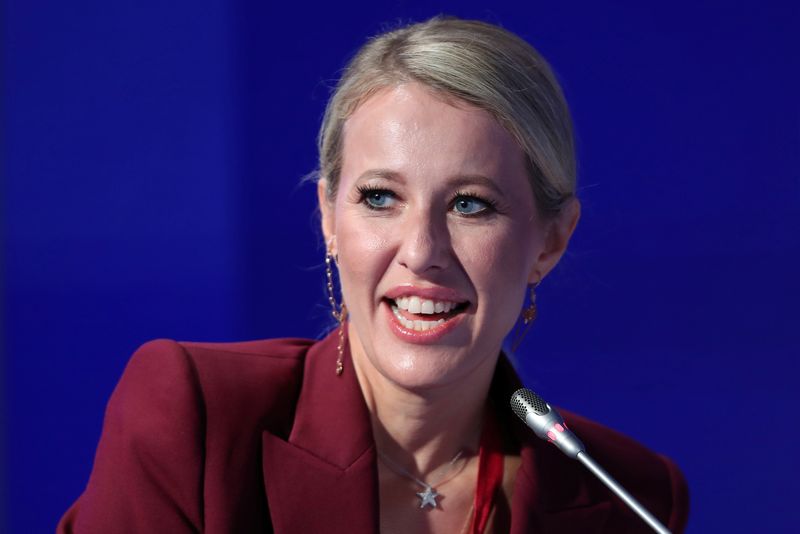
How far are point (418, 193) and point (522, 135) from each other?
18 cm

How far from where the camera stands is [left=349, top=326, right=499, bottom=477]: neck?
1.47 metres

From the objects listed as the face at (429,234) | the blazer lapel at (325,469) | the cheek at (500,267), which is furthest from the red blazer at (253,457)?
the cheek at (500,267)

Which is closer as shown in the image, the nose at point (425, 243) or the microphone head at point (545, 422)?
the microphone head at point (545, 422)

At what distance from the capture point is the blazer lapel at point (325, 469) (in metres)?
1.38

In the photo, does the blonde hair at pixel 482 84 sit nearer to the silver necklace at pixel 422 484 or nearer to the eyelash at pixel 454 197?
the eyelash at pixel 454 197

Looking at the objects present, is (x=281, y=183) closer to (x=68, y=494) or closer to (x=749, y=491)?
(x=68, y=494)

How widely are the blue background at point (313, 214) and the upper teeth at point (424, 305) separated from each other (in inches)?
28.5

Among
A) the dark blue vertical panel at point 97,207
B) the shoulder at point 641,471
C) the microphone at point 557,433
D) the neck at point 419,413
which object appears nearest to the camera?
the microphone at point 557,433

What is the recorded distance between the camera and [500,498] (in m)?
1.55

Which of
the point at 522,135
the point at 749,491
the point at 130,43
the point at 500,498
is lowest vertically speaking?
the point at 749,491

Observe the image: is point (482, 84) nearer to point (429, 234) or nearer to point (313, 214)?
point (429, 234)

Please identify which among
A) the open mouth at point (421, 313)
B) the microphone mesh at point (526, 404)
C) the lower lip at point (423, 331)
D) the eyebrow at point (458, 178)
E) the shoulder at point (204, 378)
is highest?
the eyebrow at point (458, 178)

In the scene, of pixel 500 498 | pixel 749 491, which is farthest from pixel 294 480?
pixel 749 491

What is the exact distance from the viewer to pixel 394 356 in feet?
4.50
